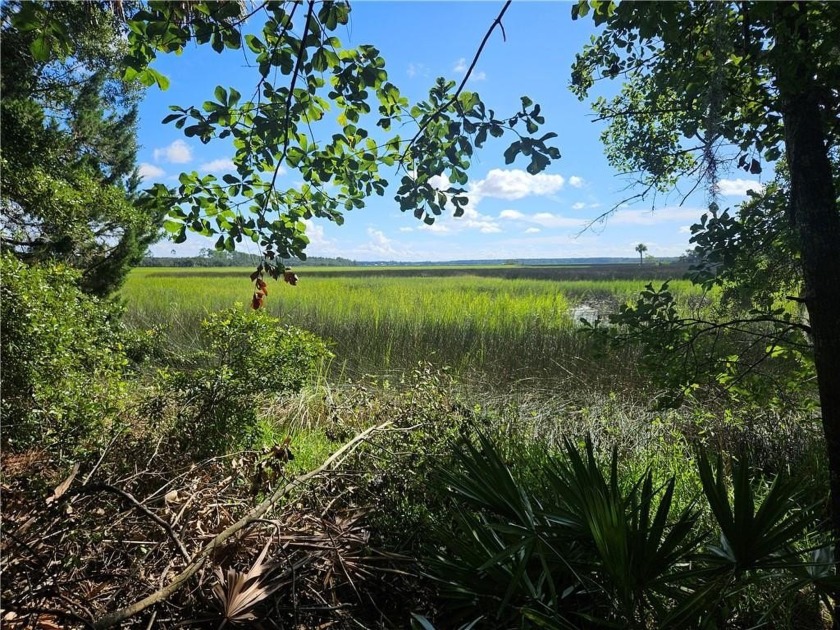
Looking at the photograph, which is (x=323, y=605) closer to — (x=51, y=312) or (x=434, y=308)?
(x=51, y=312)

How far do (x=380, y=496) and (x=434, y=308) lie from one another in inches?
225

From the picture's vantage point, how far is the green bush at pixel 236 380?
2.81 meters

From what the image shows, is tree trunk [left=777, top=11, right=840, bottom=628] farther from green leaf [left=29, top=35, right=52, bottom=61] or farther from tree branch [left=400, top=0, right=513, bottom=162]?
green leaf [left=29, top=35, right=52, bottom=61]

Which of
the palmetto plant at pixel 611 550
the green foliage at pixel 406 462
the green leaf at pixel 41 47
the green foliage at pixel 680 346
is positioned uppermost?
the green leaf at pixel 41 47

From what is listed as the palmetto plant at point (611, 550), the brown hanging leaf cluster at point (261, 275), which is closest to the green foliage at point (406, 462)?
the palmetto plant at point (611, 550)

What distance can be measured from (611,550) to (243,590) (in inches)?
42.9

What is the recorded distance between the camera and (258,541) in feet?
5.36

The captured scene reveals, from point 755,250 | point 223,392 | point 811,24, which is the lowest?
point 223,392

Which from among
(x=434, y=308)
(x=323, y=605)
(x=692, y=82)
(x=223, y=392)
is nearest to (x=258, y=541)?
(x=323, y=605)

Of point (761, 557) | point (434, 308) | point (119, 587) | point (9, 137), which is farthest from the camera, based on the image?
point (434, 308)

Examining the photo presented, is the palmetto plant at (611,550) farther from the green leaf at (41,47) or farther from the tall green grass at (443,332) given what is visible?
the tall green grass at (443,332)

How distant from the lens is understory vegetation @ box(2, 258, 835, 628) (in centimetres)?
109

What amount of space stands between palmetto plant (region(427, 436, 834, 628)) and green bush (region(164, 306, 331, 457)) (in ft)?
6.30

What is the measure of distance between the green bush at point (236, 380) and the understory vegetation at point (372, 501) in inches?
0.6
